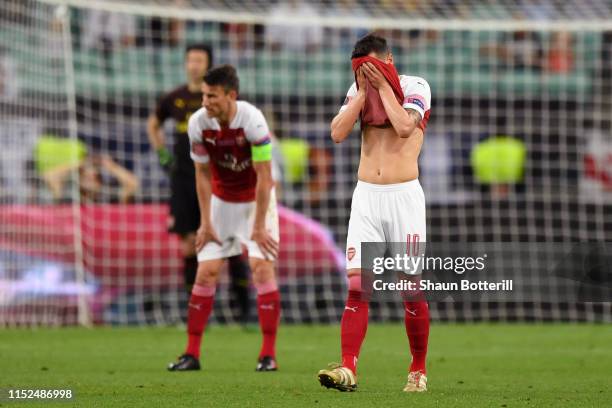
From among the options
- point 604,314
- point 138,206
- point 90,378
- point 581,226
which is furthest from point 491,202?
point 90,378

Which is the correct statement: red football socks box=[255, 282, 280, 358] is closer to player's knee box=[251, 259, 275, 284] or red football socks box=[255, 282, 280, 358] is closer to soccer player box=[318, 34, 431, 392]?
player's knee box=[251, 259, 275, 284]

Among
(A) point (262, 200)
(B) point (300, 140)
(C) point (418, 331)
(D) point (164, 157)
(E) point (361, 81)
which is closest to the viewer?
(E) point (361, 81)

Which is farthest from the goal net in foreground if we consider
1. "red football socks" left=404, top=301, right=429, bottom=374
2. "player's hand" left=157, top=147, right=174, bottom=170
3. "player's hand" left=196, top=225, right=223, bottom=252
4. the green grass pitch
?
"red football socks" left=404, top=301, right=429, bottom=374

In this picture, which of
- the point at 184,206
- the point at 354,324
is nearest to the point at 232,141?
the point at 354,324

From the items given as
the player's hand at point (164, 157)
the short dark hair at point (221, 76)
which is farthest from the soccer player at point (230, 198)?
the player's hand at point (164, 157)

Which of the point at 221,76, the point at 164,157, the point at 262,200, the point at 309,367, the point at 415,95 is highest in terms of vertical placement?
the point at 221,76

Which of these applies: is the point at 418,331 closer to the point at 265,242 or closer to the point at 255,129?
the point at 265,242

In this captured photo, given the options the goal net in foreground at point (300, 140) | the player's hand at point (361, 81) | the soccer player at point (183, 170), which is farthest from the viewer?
the goal net in foreground at point (300, 140)

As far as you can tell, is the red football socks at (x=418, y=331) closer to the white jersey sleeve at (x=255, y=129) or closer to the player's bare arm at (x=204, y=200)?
the white jersey sleeve at (x=255, y=129)

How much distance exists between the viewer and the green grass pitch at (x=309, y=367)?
6.32 meters

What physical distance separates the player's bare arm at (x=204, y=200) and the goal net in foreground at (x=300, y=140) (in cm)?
468

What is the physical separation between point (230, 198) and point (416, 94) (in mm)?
2284

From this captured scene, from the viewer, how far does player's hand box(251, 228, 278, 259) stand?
27.0ft

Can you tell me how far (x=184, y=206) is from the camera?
11.3 m
